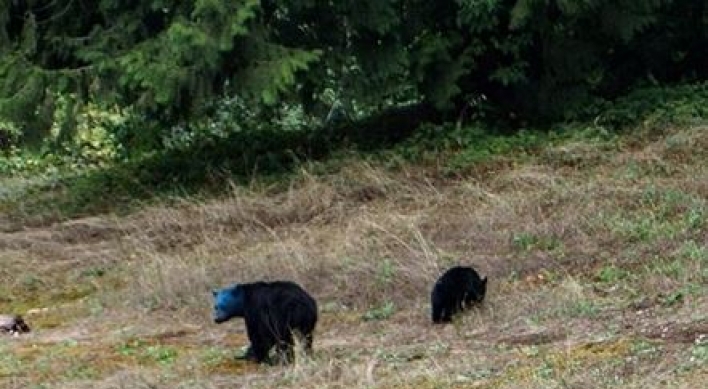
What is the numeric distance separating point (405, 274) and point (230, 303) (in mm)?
2210

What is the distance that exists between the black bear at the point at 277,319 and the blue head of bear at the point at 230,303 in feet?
0.32

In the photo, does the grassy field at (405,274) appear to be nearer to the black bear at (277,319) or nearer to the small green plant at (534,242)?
the small green plant at (534,242)

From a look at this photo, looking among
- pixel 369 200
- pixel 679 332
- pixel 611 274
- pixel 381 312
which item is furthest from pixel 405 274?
pixel 679 332

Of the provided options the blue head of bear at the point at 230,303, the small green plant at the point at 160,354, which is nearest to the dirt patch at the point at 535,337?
the blue head of bear at the point at 230,303

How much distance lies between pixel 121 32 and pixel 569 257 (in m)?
6.42

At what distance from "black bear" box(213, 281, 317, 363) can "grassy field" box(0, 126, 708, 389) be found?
0.16 meters

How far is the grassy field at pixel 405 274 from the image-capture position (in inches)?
330

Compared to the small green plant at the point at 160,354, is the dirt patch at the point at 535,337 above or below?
above

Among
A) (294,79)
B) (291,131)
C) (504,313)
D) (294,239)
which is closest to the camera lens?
(504,313)

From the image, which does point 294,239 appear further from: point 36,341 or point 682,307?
point 682,307

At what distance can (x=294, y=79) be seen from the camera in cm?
1520

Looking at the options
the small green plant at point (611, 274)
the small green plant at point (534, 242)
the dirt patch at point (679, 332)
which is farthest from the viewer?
the small green plant at point (534, 242)

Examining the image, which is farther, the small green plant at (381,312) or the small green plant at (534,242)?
the small green plant at (534,242)

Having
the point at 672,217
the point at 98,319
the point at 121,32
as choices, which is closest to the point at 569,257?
the point at 672,217
